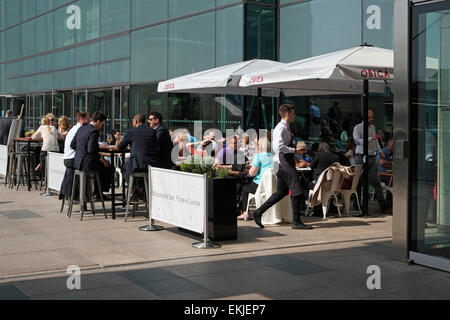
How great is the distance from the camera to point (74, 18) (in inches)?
1035

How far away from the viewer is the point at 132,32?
848 inches

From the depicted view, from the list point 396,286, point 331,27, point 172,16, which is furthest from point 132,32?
point 396,286

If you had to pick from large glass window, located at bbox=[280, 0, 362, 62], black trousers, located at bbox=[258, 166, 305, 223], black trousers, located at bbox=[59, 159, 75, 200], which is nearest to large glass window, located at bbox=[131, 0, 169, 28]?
large glass window, located at bbox=[280, 0, 362, 62]

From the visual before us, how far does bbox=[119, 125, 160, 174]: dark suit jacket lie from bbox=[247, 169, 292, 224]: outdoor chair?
5.98ft

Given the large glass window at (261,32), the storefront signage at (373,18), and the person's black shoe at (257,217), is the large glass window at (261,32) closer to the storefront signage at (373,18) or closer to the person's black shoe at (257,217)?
the storefront signage at (373,18)

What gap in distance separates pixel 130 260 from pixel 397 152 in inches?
136

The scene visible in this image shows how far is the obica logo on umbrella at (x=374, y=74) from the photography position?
10.0 metres

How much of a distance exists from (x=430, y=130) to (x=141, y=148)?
492cm

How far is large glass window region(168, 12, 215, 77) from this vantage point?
18.0m

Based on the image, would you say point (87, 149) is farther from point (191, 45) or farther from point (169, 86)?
point (191, 45)

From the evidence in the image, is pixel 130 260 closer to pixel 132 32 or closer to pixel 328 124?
pixel 328 124

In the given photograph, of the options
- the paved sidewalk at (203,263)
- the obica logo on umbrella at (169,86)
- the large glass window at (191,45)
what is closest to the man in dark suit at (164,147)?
the paved sidewalk at (203,263)

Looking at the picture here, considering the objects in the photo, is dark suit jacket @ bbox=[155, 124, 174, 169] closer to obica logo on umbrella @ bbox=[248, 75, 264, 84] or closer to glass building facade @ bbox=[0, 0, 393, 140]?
obica logo on umbrella @ bbox=[248, 75, 264, 84]

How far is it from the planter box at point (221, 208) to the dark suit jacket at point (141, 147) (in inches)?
90.7
